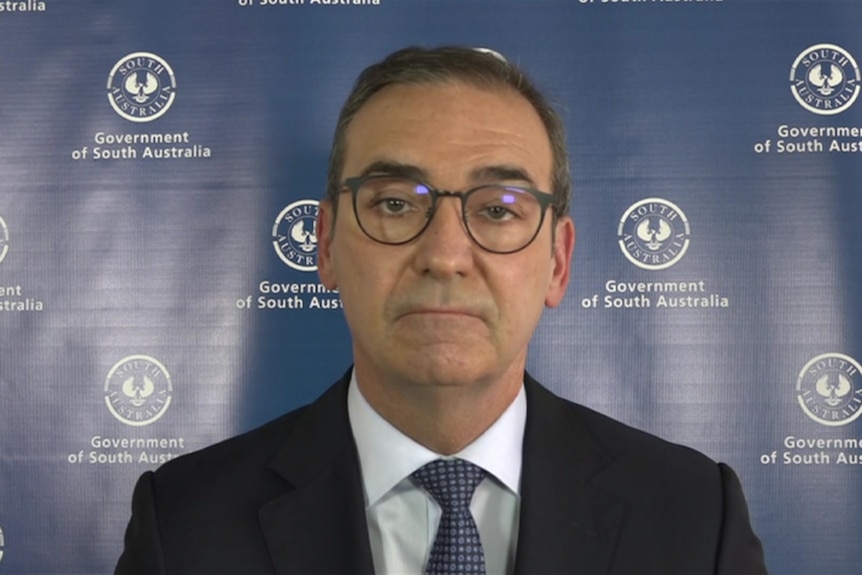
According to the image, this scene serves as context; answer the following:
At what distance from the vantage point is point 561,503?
1.52 meters

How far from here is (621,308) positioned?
211 centimetres

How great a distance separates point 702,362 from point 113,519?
51.2 inches

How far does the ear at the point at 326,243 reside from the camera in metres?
1.59

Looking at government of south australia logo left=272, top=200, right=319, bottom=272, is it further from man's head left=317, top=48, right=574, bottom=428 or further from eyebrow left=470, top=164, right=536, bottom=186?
eyebrow left=470, top=164, right=536, bottom=186

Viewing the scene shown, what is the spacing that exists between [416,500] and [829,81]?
4.21 feet

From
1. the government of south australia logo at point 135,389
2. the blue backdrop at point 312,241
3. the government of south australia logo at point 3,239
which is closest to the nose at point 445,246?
the blue backdrop at point 312,241

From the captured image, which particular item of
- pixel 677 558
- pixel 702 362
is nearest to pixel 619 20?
pixel 702 362

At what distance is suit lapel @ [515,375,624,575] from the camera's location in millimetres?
1475

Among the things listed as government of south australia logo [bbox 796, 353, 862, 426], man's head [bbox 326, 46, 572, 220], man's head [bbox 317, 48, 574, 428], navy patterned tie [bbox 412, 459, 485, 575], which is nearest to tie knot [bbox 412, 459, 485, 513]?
navy patterned tie [bbox 412, 459, 485, 575]

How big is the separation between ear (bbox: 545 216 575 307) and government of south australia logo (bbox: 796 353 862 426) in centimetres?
72

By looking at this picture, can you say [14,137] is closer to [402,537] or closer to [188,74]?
[188,74]

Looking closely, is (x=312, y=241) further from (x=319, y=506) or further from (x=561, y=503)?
(x=561, y=503)

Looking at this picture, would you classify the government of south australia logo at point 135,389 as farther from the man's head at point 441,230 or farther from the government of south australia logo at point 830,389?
the government of south australia logo at point 830,389

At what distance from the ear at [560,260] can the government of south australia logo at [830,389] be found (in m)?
0.72
